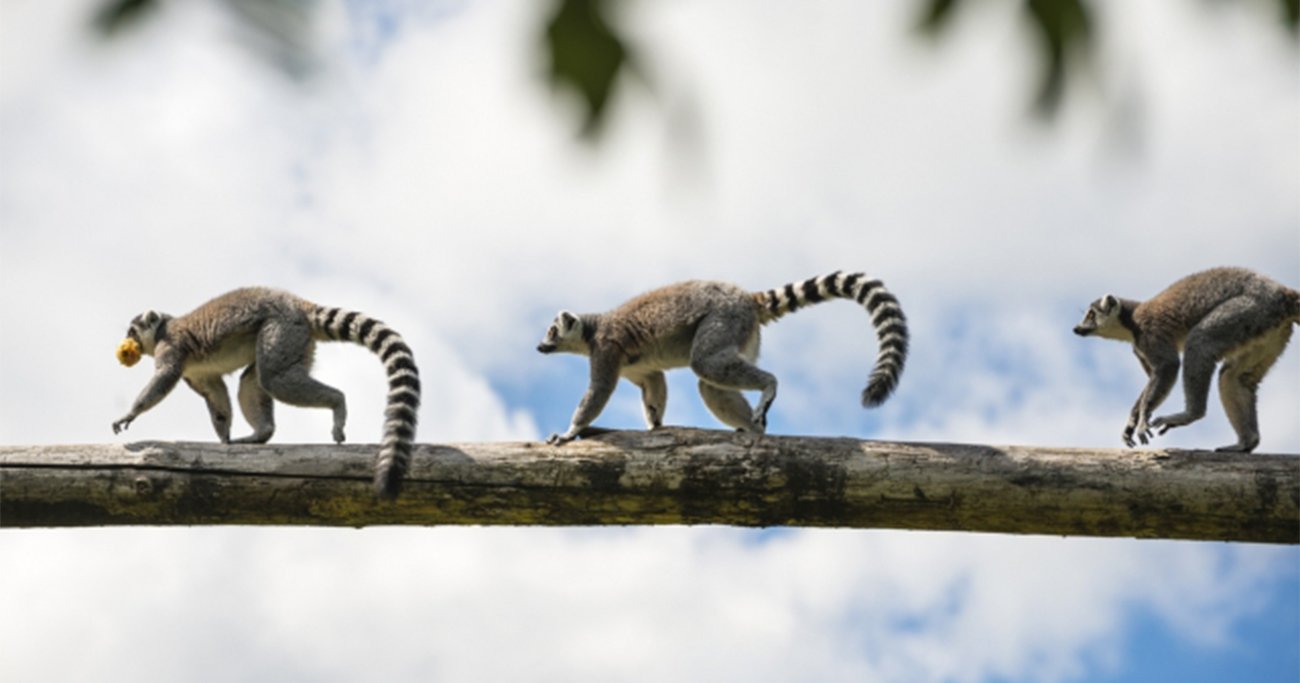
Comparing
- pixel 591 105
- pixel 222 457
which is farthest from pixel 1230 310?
pixel 591 105

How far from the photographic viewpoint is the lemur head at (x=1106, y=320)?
1141cm

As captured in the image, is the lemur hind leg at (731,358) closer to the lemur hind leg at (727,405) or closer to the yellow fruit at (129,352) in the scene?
the lemur hind leg at (727,405)

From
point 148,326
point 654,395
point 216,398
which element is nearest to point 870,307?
point 654,395

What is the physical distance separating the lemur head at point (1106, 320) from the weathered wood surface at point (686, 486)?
2766mm

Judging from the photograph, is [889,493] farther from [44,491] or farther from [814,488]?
[44,491]

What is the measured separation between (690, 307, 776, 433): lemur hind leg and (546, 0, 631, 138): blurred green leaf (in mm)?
9162

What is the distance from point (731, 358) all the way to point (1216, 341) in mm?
3354

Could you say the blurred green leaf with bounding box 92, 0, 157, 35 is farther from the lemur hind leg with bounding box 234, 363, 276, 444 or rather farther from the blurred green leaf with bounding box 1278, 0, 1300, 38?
the lemur hind leg with bounding box 234, 363, 276, 444

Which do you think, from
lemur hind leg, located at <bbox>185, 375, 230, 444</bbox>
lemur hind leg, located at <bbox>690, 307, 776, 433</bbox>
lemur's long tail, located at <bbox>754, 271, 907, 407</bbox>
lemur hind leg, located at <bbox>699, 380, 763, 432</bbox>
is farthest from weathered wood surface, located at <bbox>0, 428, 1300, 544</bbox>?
lemur hind leg, located at <bbox>185, 375, 230, 444</bbox>

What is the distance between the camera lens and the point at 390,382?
10.2m

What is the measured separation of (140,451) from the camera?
9.06 meters

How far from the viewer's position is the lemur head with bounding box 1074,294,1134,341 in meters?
11.4

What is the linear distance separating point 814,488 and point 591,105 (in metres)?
7.56

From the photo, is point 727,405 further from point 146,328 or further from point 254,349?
point 146,328
